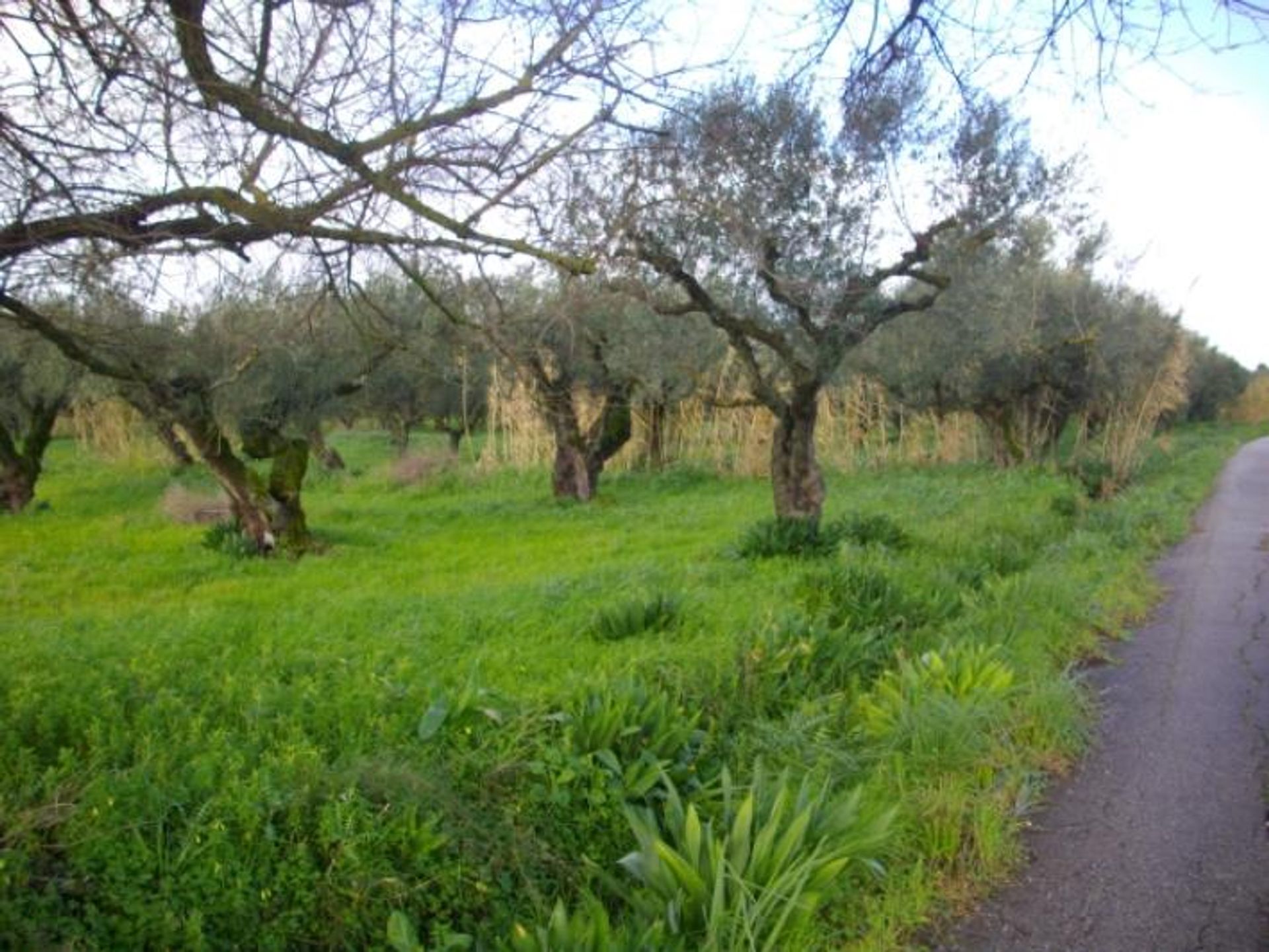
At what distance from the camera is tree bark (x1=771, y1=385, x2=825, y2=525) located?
→ 12031 millimetres

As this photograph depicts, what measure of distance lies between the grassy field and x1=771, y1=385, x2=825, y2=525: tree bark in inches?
124

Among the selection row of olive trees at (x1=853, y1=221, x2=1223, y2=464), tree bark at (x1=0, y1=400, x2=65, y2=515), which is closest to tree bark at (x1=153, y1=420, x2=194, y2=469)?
tree bark at (x1=0, y1=400, x2=65, y2=515)

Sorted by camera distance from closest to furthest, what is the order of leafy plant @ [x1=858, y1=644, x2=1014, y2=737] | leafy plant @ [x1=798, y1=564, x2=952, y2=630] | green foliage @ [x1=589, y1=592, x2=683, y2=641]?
leafy plant @ [x1=858, y1=644, x2=1014, y2=737] → green foliage @ [x1=589, y1=592, x2=683, y2=641] → leafy plant @ [x1=798, y1=564, x2=952, y2=630]

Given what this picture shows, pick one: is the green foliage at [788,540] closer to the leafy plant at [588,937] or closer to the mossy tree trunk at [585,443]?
the leafy plant at [588,937]

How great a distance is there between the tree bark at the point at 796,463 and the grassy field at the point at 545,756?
315cm

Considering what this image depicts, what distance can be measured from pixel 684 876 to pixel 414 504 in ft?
55.1

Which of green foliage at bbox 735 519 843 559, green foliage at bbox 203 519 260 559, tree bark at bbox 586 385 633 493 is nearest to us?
green foliage at bbox 735 519 843 559

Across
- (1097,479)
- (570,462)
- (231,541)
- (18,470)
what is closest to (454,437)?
(570,462)

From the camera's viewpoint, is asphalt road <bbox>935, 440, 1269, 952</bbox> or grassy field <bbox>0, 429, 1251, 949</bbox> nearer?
grassy field <bbox>0, 429, 1251, 949</bbox>

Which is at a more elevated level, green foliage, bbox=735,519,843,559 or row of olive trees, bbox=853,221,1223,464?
row of olive trees, bbox=853,221,1223,464

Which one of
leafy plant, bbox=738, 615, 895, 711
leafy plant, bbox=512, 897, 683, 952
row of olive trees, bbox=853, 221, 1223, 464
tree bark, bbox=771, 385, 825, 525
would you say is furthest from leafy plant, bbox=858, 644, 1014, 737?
row of olive trees, bbox=853, 221, 1223, 464

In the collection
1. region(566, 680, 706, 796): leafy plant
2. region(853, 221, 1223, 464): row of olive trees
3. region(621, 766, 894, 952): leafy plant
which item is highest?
region(853, 221, 1223, 464): row of olive trees

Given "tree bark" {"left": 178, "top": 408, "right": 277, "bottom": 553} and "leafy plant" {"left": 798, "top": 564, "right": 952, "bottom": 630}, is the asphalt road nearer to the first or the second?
"leafy plant" {"left": 798, "top": 564, "right": 952, "bottom": 630}

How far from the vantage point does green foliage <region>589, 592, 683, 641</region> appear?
259 inches
